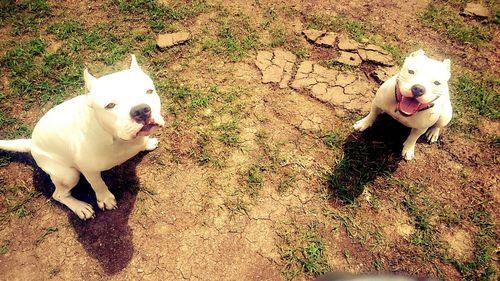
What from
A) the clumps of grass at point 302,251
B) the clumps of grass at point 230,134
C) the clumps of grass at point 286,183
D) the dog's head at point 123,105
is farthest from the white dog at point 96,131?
the clumps of grass at point 302,251

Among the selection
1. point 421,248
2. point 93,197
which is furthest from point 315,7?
point 93,197

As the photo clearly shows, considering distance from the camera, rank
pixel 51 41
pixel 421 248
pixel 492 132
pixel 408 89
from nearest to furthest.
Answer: pixel 408 89 < pixel 421 248 < pixel 492 132 < pixel 51 41

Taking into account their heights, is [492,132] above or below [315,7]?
below

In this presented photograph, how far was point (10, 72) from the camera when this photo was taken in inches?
196

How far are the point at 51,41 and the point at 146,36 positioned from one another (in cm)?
142

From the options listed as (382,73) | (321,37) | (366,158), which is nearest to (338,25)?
(321,37)

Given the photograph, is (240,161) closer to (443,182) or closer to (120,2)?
(443,182)

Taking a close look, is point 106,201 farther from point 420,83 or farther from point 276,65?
point 420,83

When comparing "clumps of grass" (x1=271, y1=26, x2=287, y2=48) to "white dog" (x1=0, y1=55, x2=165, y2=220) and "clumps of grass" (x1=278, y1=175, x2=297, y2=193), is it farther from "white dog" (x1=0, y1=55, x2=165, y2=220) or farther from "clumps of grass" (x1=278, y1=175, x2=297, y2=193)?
"white dog" (x1=0, y1=55, x2=165, y2=220)

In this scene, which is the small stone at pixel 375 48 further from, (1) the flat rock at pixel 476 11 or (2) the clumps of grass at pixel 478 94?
(1) the flat rock at pixel 476 11

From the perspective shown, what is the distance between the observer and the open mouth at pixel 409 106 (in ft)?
11.1

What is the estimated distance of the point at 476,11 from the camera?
5.77 m

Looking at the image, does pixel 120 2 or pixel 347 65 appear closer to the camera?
pixel 347 65

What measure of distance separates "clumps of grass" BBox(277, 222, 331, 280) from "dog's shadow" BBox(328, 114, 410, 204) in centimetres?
53
